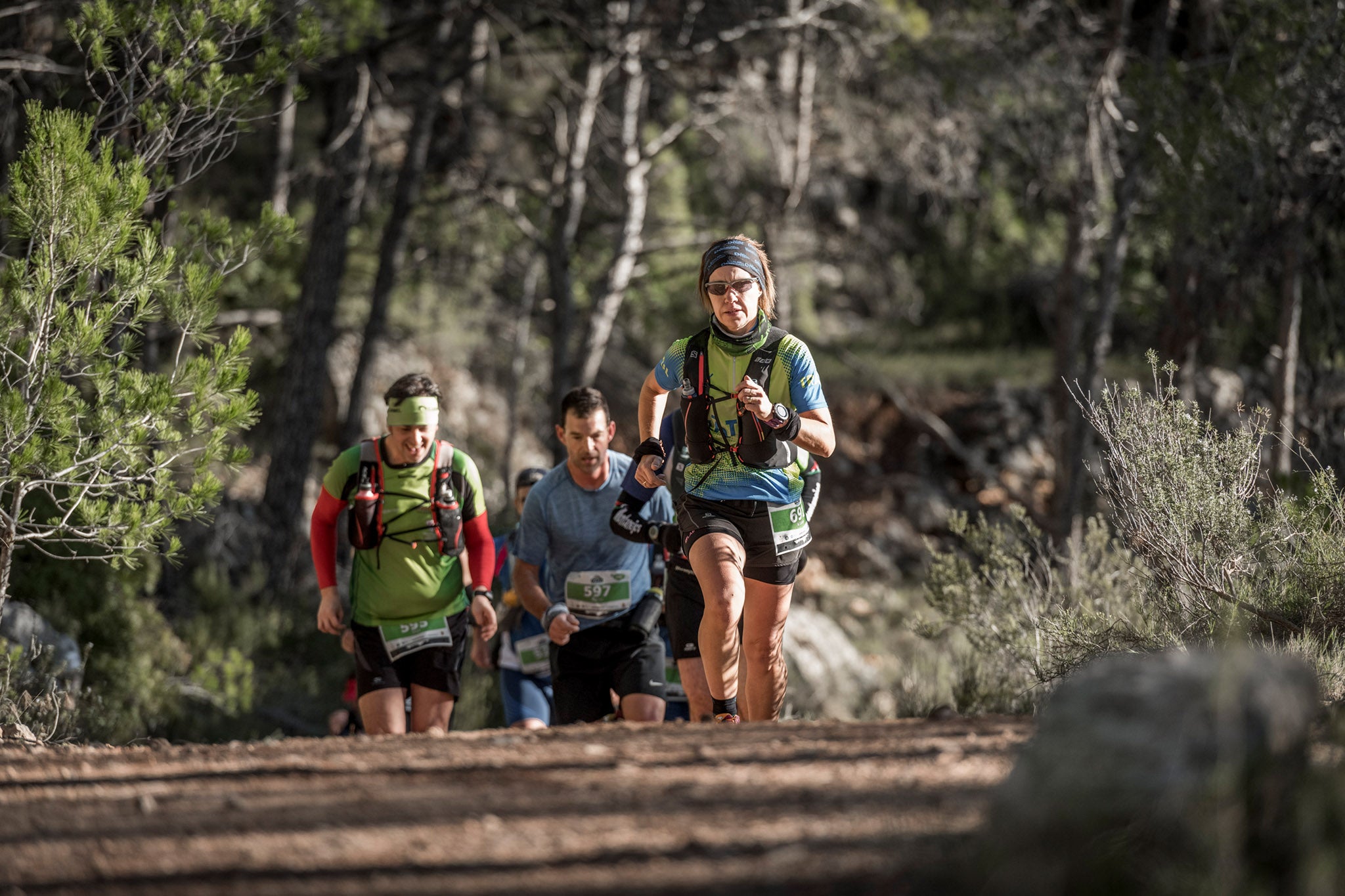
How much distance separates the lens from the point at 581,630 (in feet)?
21.2

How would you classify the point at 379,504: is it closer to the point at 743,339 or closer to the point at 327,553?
the point at 327,553

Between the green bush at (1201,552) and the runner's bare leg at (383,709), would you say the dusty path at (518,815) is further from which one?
the green bush at (1201,552)

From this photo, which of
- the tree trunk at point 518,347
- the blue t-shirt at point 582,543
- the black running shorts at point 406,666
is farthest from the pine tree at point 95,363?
the tree trunk at point 518,347

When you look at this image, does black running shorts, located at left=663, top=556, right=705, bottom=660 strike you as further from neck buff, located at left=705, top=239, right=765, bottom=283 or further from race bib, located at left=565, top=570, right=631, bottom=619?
neck buff, located at left=705, top=239, right=765, bottom=283

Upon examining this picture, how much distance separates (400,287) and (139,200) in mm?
14087

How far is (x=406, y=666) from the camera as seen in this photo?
6125 millimetres

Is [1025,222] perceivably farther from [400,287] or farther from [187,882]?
[187,882]

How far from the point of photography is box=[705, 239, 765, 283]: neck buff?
5270 mm

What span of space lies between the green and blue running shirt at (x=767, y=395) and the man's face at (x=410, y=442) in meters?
1.32

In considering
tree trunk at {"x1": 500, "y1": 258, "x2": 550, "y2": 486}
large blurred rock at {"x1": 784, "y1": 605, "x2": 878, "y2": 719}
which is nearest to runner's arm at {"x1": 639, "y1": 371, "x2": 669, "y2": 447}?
large blurred rock at {"x1": 784, "y1": 605, "x2": 878, "y2": 719}

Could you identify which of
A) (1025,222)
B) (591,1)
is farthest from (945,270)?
(591,1)

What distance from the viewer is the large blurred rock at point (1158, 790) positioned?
8.25 feet

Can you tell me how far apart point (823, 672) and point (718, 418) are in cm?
776

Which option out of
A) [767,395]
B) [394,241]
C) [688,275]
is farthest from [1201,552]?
[688,275]
